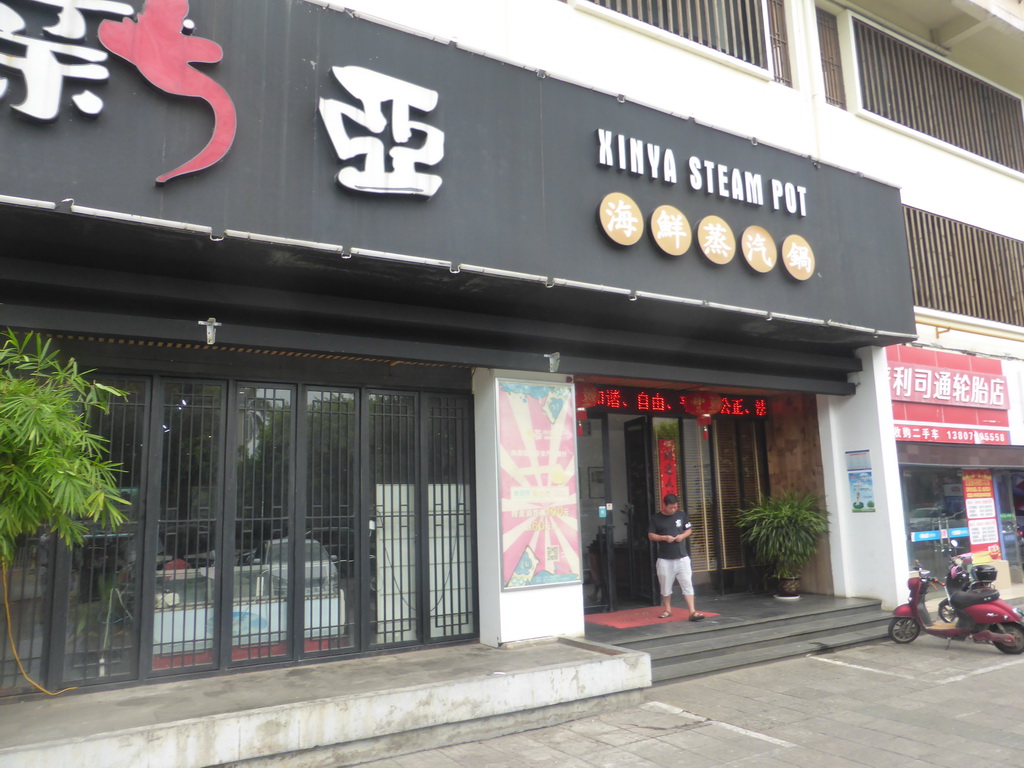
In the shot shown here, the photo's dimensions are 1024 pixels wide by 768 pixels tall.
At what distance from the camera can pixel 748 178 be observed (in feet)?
31.2

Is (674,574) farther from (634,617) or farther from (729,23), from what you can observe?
(729,23)

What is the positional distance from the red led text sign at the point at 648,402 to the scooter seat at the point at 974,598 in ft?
13.1

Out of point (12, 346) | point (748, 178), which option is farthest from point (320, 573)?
point (748, 178)

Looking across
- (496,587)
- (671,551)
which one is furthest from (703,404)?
(496,587)

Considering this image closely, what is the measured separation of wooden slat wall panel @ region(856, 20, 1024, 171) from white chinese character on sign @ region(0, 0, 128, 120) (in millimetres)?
12161

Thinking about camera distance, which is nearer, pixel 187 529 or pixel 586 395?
pixel 187 529

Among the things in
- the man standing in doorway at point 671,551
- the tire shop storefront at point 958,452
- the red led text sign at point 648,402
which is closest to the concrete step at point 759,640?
the man standing in doorway at point 671,551

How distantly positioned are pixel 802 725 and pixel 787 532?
15.8 feet

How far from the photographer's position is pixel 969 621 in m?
9.08

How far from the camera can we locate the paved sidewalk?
19.1 feet

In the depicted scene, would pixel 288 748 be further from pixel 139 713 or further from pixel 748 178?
pixel 748 178

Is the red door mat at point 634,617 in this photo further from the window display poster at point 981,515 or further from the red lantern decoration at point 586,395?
the window display poster at point 981,515

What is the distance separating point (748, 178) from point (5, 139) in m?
7.84

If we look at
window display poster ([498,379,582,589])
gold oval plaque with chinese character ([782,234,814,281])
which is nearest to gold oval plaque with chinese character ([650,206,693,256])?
gold oval plaque with chinese character ([782,234,814,281])
